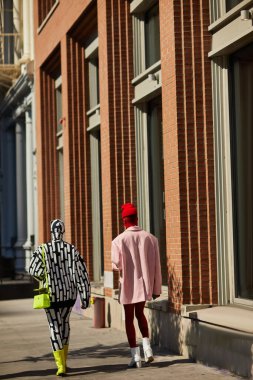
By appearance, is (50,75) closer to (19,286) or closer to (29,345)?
(19,286)

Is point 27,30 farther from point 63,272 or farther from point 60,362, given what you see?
point 60,362

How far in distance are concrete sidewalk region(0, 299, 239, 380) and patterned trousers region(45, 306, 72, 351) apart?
0.39m

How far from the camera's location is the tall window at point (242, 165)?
36.7ft

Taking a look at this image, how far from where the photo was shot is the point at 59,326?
419 inches

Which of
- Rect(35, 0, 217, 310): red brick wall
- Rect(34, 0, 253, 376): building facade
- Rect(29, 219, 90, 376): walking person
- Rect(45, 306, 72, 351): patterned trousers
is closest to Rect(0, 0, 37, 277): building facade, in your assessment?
Rect(35, 0, 217, 310): red brick wall

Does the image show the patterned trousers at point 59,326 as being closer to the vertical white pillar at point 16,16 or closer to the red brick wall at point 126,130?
the red brick wall at point 126,130

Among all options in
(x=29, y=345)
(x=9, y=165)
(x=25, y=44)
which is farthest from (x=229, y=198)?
(x=9, y=165)

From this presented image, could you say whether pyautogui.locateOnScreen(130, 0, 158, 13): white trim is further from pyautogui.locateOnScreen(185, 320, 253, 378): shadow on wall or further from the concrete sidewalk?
pyautogui.locateOnScreen(185, 320, 253, 378): shadow on wall

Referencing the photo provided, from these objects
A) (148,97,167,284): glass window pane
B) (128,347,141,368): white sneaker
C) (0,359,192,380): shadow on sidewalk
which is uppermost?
(148,97,167,284): glass window pane

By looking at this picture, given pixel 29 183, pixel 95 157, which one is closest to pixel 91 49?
pixel 95 157

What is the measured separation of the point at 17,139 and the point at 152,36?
17.5 m

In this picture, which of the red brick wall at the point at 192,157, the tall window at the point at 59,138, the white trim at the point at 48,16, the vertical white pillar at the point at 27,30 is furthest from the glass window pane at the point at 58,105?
the red brick wall at the point at 192,157

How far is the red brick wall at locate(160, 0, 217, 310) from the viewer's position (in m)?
11.9

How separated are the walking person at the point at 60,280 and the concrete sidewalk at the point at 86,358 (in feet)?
1.51
